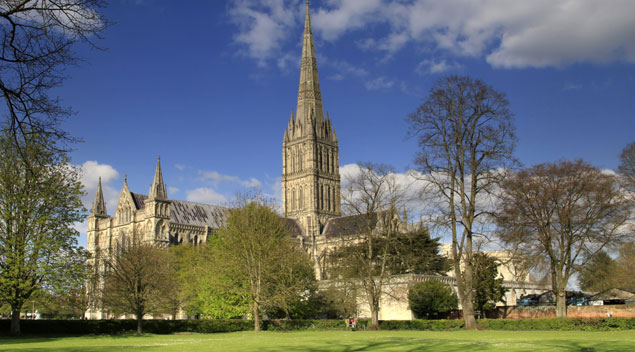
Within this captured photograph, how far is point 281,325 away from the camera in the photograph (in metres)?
43.4

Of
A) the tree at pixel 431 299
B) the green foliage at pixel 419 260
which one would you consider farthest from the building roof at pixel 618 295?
the tree at pixel 431 299

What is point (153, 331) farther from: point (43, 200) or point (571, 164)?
point (571, 164)

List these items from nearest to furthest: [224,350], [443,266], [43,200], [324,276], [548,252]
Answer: [224,350] → [43,200] → [548,252] → [443,266] → [324,276]

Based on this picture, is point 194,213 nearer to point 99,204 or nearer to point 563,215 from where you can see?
point 99,204

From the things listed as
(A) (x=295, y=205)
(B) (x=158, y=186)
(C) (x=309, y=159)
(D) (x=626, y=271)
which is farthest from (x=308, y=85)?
(D) (x=626, y=271)

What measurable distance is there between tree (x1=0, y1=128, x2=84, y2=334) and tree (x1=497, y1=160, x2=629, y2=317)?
28.7 m

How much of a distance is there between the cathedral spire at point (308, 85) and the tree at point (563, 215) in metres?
74.1

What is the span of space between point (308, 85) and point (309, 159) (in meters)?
15.4

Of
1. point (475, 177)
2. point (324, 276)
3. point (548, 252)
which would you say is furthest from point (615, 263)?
point (475, 177)

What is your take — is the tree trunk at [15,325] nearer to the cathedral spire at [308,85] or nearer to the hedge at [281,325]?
the hedge at [281,325]

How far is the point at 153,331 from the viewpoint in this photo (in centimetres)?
4159

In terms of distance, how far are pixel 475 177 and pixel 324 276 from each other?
41205mm

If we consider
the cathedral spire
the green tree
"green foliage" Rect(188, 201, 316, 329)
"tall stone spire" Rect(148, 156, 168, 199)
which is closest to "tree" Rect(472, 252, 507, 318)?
"green foliage" Rect(188, 201, 316, 329)

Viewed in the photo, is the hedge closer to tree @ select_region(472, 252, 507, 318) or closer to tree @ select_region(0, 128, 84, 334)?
tree @ select_region(0, 128, 84, 334)
